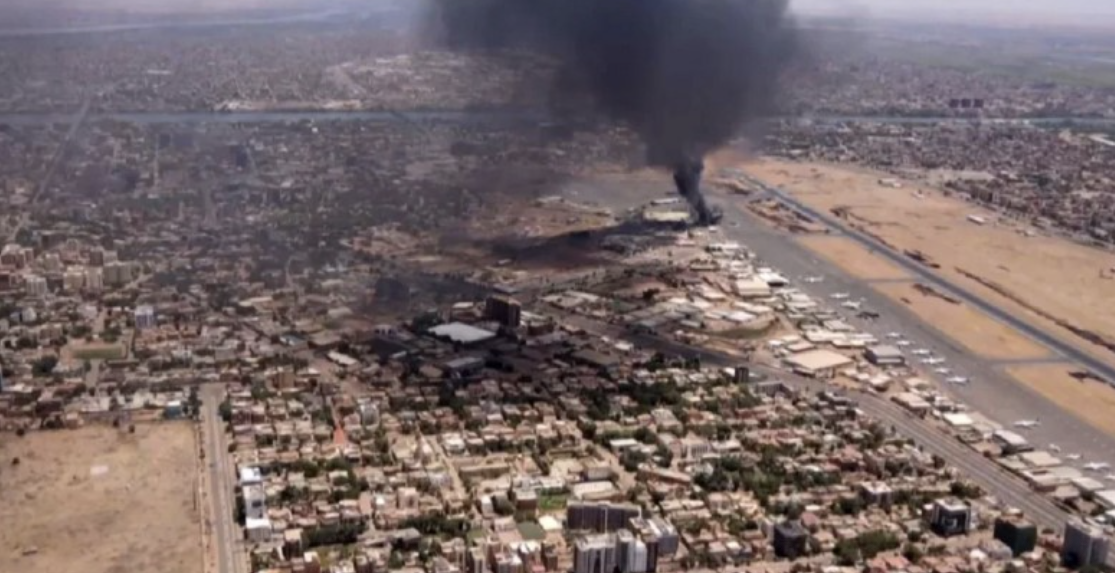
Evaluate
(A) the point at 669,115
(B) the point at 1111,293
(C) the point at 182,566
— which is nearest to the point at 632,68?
(A) the point at 669,115

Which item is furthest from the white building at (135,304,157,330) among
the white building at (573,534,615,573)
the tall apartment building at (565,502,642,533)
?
the white building at (573,534,615,573)

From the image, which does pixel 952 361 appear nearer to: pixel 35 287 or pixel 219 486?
pixel 219 486

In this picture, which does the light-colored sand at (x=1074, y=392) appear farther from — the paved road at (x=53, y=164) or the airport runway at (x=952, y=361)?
the paved road at (x=53, y=164)

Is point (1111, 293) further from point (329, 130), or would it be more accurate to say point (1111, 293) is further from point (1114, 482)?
point (329, 130)

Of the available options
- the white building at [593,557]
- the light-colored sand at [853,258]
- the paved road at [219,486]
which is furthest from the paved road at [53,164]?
the white building at [593,557]

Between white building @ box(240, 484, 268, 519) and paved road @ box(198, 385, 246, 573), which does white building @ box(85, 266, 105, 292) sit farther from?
white building @ box(240, 484, 268, 519)

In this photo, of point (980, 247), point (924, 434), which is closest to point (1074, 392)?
point (924, 434)

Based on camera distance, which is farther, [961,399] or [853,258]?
[853,258]

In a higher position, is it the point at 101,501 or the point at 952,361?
the point at 101,501
